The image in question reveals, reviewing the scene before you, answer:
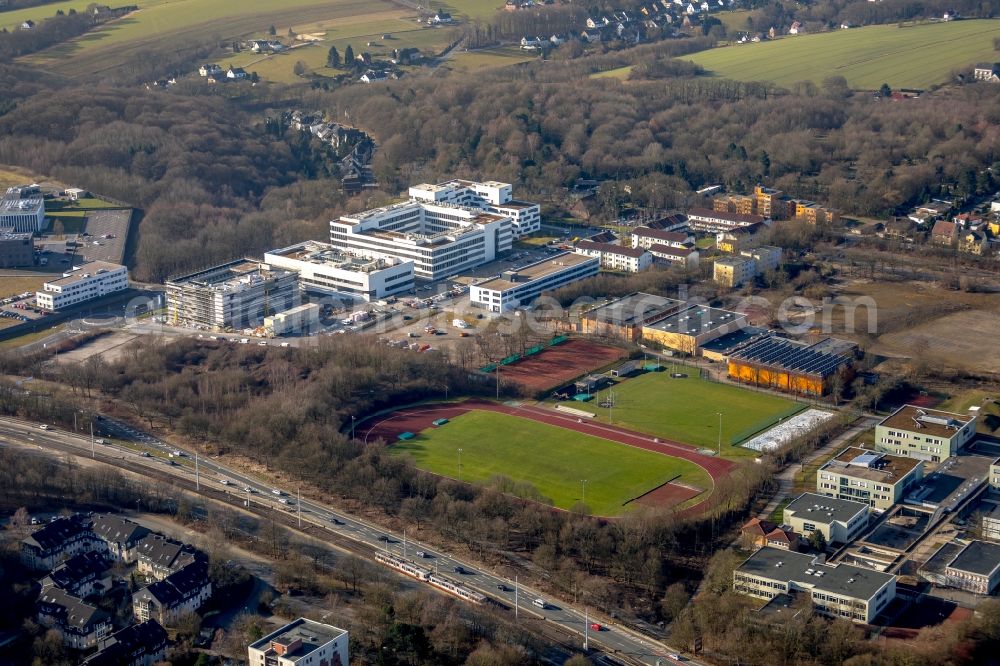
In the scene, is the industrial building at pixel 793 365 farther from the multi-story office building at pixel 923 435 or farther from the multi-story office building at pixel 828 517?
the multi-story office building at pixel 828 517

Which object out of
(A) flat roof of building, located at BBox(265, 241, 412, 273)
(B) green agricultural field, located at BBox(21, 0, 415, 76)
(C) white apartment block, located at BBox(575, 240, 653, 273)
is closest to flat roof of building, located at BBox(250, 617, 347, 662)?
(A) flat roof of building, located at BBox(265, 241, 412, 273)

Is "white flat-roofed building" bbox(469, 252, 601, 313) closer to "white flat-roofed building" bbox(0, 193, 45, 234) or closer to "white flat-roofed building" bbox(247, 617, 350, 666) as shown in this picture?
"white flat-roofed building" bbox(0, 193, 45, 234)

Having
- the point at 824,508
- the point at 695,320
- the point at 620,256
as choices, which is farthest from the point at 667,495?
the point at 620,256

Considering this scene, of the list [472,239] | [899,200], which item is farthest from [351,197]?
[899,200]

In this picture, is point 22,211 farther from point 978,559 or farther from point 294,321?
point 978,559

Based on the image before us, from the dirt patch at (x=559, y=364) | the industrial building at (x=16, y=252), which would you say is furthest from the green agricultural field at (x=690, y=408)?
the industrial building at (x=16, y=252)

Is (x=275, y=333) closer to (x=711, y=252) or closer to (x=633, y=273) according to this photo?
(x=633, y=273)
